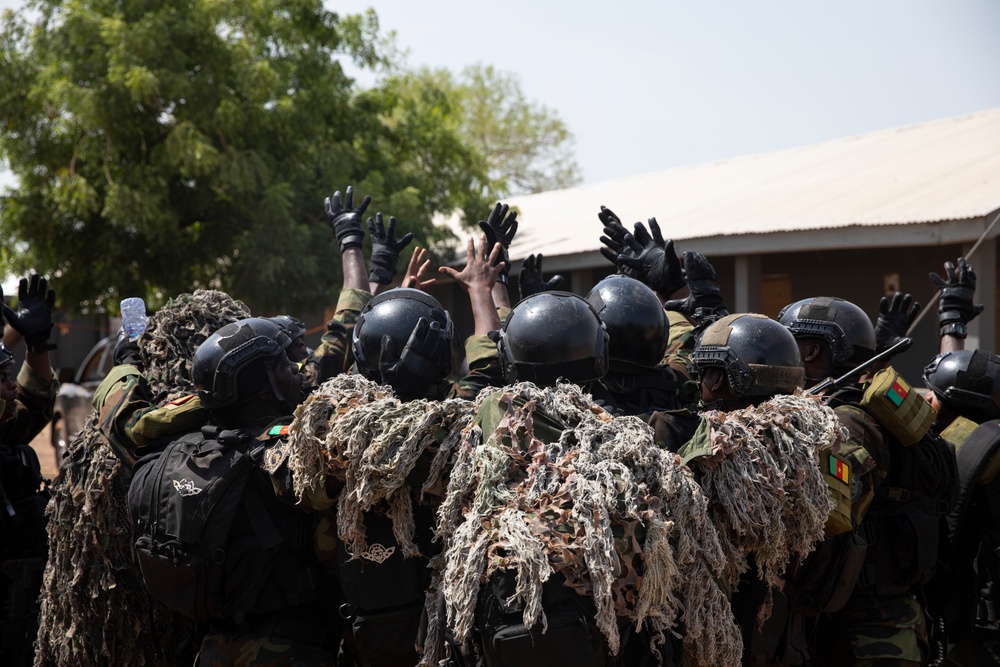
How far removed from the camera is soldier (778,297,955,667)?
3508 millimetres

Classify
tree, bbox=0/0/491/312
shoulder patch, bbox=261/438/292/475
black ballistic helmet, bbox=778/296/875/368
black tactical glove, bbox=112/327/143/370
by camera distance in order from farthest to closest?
tree, bbox=0/0/491/312 → black tactical glove, bbox=112/327/143/370 → black ballistic helmet, bbox=778/296/875/368 → shoulder patch, bbox=261/438/292/475

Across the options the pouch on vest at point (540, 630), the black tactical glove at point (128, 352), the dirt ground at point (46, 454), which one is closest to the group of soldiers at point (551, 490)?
the pouch on vest at point (540, 630)

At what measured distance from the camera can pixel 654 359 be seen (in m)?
3.45

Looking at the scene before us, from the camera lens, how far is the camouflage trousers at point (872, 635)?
3594 millimetres

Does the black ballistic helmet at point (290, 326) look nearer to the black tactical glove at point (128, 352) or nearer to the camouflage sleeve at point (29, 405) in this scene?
the black tactical glove at point (128, 352)

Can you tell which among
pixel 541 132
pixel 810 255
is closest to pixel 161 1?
pixel 810 255

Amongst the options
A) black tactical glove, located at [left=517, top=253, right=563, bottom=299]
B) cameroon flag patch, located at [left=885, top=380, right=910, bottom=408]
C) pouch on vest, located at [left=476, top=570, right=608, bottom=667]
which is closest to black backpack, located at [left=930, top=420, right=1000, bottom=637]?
cameroon flag patch, located at [left=885, top=380, right=910, bottom=408]

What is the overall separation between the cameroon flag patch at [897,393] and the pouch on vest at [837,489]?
0.57 metres

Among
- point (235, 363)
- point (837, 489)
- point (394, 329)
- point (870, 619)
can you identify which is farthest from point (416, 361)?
point (870, 619)

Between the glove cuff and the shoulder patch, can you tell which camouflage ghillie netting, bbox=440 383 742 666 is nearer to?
the shoulder patch

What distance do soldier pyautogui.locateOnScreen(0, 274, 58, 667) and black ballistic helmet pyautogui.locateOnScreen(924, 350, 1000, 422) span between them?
420 centimetres

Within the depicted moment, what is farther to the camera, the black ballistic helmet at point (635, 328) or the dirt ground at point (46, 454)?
the dirt ground at point (46, 454)

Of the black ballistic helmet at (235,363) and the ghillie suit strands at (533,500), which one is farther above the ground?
the black ballistic helmet at (235,363)

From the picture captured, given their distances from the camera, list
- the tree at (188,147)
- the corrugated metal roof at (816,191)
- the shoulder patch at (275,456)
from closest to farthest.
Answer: the shoulder patch at (275,456) → the corrugated metal roof at (816,191) → the tree at (188,147)
